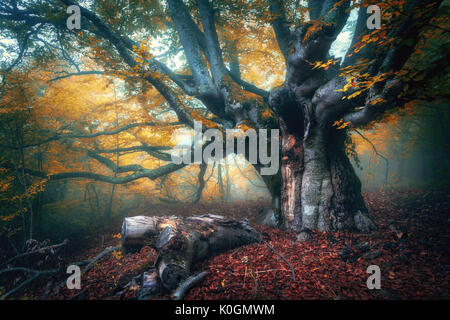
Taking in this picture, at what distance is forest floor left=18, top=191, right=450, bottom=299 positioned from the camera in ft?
7.27

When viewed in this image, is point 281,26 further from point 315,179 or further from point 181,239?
point 181,239

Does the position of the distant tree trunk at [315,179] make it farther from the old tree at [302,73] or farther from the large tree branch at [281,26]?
the large tree branch at [281,26]

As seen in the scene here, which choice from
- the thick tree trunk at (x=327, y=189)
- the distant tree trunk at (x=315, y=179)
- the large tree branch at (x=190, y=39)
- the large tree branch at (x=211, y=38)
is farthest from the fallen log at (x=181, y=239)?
the large tree branch at (x=211, y=38)

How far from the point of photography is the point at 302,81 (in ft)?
13.9

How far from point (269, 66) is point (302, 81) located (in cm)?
567

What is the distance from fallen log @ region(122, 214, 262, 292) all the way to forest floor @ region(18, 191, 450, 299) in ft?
0.80

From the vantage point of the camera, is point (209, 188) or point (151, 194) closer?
point (151, 194)

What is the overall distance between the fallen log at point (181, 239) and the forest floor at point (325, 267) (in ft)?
0.80

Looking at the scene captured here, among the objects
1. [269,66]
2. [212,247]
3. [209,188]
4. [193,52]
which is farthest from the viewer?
[209,188]

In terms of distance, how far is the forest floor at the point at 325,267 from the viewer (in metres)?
2.21

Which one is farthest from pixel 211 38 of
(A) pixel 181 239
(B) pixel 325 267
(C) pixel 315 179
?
(B) pixel 325 267

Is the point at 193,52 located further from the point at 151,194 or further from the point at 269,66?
the point at 151,194

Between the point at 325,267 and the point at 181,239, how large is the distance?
2435mm
